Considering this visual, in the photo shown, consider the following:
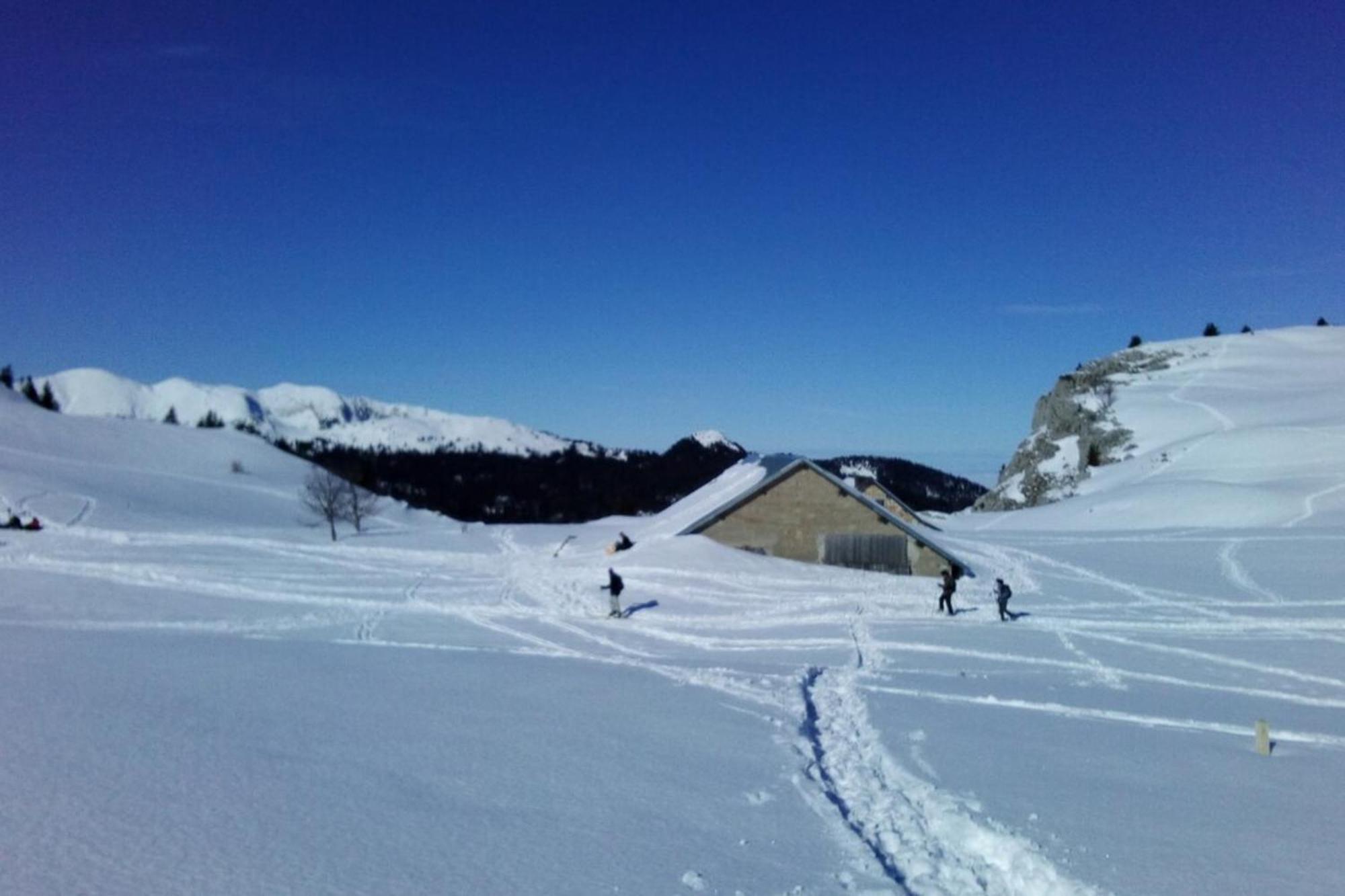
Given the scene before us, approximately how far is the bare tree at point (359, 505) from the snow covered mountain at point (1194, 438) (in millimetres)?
46510

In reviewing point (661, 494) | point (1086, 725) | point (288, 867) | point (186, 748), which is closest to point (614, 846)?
point (288, 867)

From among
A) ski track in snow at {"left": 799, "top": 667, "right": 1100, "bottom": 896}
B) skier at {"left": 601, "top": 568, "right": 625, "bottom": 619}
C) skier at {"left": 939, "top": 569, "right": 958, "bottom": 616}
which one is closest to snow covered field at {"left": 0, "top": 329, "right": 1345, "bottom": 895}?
ski track in snow at {"left": 799, "top": 667, "right": 1100, "bottom": 896}

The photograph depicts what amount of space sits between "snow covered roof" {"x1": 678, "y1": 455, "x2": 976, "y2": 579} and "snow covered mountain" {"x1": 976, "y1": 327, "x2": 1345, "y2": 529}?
26540mm

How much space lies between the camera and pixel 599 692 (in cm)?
1313

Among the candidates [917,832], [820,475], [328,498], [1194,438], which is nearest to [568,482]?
[328,498]

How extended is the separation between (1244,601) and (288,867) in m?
31.0

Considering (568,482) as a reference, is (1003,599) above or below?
below

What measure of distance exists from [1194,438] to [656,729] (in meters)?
79.1

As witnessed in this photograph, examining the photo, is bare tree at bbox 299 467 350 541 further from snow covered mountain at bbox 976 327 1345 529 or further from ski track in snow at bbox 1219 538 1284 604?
ski track in snow at bbox 1219 538 1284 604

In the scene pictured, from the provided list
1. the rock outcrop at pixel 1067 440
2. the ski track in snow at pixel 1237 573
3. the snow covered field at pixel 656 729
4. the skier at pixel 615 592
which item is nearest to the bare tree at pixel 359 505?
the snow covered field at pixel 656 729

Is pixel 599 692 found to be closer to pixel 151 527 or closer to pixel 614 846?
pixel 614 846

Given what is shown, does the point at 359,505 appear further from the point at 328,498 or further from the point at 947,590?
the point at 947,590

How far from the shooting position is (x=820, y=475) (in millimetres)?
33781

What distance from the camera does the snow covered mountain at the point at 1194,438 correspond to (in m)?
54.1
